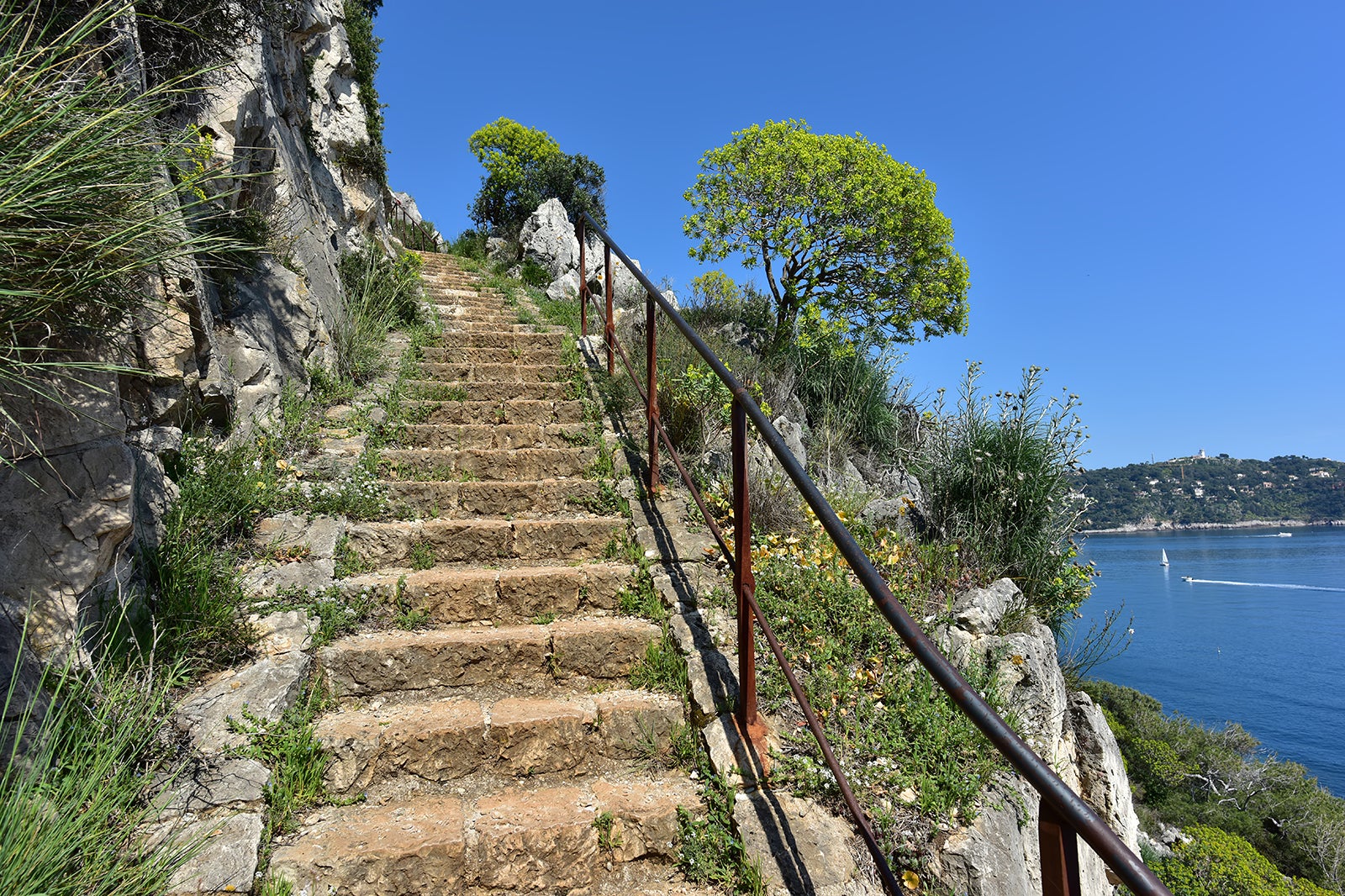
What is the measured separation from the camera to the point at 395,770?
231 centimetres

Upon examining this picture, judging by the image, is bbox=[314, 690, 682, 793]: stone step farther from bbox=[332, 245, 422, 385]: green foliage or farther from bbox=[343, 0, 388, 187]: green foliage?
bbox=[343, 0, 388, 187]: green foliage

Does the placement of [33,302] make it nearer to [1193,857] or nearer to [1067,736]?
[1067,736]

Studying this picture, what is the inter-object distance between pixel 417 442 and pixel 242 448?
1208mm

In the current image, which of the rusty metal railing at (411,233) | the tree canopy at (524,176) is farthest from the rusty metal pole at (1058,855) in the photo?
the tree canopy at (524,176)

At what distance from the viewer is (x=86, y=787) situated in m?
1.55

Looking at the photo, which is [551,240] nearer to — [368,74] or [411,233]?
[411,233]

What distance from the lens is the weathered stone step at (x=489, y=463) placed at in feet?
13.5

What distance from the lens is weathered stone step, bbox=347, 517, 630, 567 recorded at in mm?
3334

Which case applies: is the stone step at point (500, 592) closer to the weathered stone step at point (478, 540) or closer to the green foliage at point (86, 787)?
the weathered stone step at point (478, 540)

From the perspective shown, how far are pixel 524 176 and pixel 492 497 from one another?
19758 millimetres

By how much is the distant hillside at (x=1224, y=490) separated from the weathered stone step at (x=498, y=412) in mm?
61409

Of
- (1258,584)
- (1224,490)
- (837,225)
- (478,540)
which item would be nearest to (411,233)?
(837,225)

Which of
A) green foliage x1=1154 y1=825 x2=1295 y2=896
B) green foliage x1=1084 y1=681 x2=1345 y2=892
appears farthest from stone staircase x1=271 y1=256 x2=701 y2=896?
green foliage x1=1084 y1=681 x2=1345 y2=892

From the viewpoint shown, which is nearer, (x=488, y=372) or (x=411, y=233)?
(x=488, y=372)
